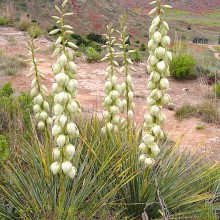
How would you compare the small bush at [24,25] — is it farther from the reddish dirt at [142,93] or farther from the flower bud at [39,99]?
the flower bud at [39,99]

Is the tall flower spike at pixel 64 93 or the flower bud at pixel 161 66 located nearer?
the tall flower spike at pixel 64 93

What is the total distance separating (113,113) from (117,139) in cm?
29

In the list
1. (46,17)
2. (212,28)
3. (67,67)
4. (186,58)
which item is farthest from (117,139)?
(212,28)

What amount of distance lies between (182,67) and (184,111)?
225 cm

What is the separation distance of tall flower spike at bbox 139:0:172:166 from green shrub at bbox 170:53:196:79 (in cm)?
627

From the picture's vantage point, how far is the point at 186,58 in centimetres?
930

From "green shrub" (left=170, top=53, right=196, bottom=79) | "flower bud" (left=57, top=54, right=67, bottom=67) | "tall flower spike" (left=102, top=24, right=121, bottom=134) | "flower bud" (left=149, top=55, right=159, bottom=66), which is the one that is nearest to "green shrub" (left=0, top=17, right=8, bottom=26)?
"green shrub" (left=170, top=53, right=196, bottom=79)

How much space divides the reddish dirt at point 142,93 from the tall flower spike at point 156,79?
2.48 meters

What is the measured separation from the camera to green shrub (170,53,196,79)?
9102mm

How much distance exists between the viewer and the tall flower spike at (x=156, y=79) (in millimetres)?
2750

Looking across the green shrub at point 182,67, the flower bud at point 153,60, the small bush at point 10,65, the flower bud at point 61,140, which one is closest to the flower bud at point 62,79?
the flower bud at point 61,140

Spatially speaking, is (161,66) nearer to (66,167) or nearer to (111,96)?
(111,96)

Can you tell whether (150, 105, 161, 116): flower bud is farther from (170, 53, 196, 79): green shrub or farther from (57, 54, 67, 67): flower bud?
(170, 53, 196, 79): green shrub

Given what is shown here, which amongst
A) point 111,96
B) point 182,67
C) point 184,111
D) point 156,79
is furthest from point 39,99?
point 182,67
